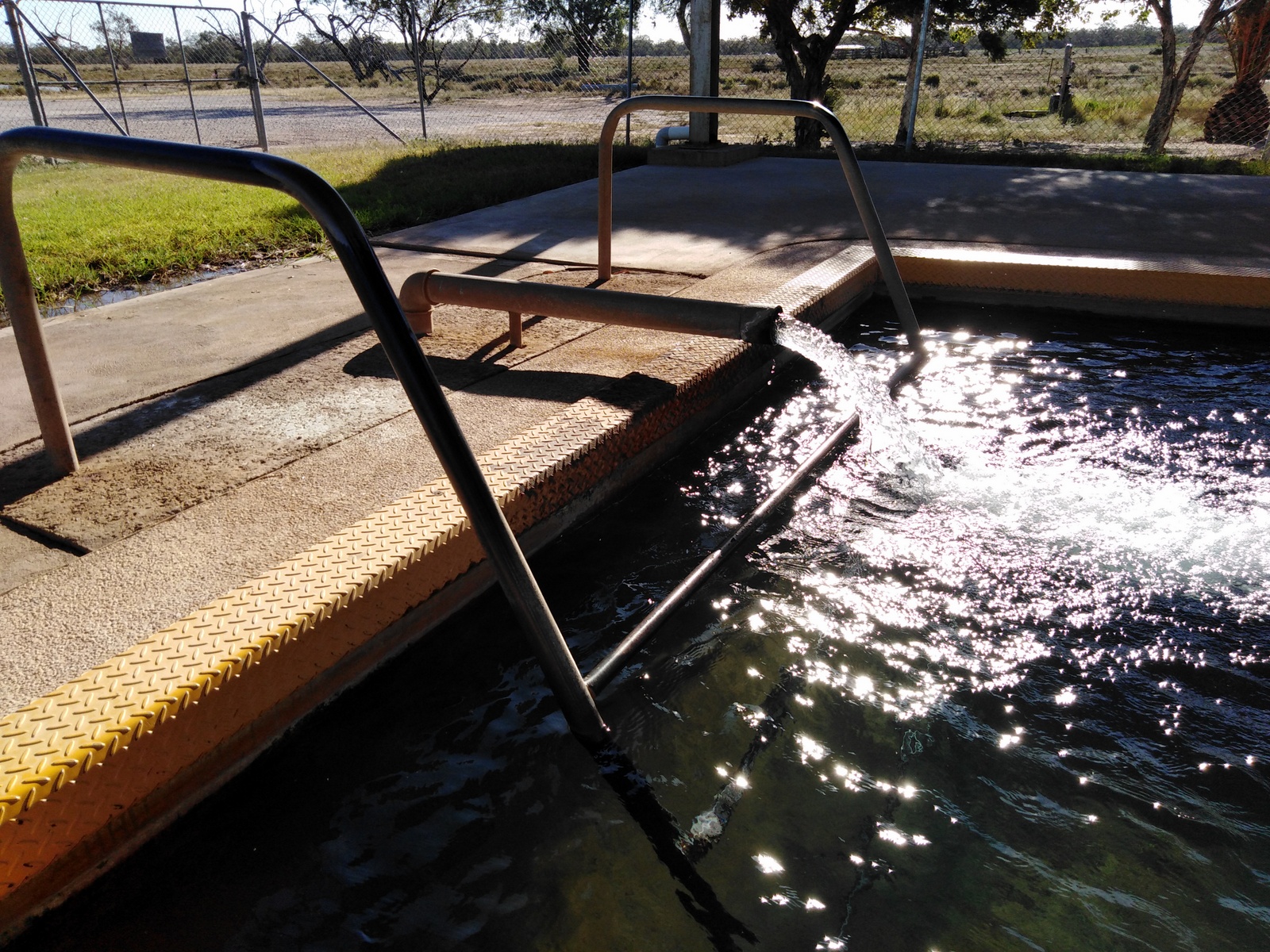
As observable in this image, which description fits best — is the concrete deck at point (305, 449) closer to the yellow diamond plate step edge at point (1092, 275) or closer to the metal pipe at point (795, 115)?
the yellow diamond plate step edge at point (1092, 275)

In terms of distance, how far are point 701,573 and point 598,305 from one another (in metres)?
1.23

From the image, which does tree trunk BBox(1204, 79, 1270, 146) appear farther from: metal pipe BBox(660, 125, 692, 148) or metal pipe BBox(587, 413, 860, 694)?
metal pipe BBox(587, 413, 860, 694)

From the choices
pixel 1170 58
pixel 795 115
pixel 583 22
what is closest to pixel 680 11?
pixel 583 22

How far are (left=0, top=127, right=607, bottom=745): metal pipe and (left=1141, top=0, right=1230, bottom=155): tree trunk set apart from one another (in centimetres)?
1475

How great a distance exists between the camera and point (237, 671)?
194 centimetres

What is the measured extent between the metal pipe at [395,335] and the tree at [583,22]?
37.0 ft

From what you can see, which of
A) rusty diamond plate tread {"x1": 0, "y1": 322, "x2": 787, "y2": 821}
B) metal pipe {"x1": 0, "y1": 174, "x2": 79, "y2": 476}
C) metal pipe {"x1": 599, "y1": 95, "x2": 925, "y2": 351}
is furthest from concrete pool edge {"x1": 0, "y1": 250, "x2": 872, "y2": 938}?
metal pipe {"x1": 599, "y1": 95, "x2": 925, "y2": 351}

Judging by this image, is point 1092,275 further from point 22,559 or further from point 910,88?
point 910,88

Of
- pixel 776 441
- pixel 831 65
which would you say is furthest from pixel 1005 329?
pixel 831 65

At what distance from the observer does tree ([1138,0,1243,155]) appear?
537 inches

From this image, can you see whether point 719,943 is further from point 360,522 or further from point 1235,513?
point 1235,513

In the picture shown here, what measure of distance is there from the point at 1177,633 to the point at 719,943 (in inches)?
68.1

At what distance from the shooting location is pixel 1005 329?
5.33m

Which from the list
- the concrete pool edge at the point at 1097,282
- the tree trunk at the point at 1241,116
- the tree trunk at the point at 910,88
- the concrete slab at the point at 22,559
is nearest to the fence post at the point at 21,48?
the concrete slab at the point at 22,559
